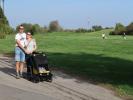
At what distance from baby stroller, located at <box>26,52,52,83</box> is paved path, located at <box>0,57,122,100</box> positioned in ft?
0.76

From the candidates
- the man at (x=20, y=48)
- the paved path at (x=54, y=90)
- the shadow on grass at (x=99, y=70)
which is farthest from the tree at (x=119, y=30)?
the man at (x=20, y=48)

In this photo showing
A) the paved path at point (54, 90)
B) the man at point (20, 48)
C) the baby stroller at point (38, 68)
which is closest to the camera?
the paved path at point (54, 90)

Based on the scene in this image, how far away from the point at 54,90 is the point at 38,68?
1.83 m

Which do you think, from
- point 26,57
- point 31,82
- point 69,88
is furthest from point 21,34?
point 69,88

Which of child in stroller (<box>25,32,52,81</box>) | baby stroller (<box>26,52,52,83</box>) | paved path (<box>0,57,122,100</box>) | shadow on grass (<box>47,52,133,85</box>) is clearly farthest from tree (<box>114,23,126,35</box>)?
baby stroller (<box>26,52,52,83</box>)

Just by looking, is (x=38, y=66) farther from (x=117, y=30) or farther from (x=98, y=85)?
(x=117, y=30)

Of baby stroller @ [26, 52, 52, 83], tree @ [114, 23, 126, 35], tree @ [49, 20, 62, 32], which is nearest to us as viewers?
baby stroller @ [26, 52, 52, 83]

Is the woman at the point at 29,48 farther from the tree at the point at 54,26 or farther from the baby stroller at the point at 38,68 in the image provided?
the tree at the point at 54,26

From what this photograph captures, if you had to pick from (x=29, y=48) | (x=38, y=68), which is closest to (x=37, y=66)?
(x=38, y=68)

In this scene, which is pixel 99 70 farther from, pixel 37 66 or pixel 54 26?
pixel 54 26

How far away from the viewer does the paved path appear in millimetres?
13117

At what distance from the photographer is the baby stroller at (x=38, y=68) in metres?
15.9

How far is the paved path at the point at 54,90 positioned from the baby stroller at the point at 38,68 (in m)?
0.23

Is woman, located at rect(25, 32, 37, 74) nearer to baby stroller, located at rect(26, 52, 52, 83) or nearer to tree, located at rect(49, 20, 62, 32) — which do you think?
baby stroller, located at rect(26, 52, 52, 83)
